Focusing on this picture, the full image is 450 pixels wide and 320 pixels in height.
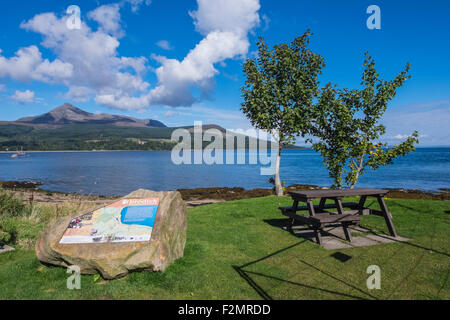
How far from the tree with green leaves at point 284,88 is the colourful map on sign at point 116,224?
9.50 m

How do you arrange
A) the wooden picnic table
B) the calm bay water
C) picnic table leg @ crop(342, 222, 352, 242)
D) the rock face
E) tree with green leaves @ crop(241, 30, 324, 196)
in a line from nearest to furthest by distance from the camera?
the rock face < the wooden picnic table < picnic table leg @ crop(342, 222, 352, 242) < tree with green leaves @ crop(241, 30, 324, 196) < the calm bay water

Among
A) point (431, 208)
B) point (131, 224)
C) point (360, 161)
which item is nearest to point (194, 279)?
point (131, 224)

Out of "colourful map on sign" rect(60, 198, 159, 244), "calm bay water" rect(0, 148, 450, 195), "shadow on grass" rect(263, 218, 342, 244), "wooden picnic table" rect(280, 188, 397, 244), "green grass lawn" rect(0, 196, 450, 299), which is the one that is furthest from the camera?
"calm bay water" rect(0, 148, 450, 195)

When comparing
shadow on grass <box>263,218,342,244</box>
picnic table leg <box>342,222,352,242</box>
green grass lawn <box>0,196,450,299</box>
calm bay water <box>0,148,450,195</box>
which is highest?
picnic table leg <box>342,222,352,242</box>

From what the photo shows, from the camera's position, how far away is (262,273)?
17.5 ft

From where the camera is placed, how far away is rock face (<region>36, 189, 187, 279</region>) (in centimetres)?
491

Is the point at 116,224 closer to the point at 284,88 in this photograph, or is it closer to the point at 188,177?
the point at 284,88

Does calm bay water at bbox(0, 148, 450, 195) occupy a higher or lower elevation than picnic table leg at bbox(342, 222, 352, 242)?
lower

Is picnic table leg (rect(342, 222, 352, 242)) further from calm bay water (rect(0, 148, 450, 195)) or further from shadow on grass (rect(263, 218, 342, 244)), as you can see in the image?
calm bay water (rect(0, 148, 450, 195))

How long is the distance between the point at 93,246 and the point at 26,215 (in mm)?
8063

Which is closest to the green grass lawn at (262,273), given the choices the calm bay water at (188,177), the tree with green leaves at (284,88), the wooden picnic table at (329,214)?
the wooden picnic table at (329,214)

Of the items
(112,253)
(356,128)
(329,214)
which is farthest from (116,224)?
(356,128)

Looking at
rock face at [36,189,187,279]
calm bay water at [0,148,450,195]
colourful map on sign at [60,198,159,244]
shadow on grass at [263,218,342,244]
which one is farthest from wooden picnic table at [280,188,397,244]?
calm bay water at [0,148,450,195]

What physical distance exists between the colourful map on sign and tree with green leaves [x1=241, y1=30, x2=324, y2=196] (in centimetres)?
950
